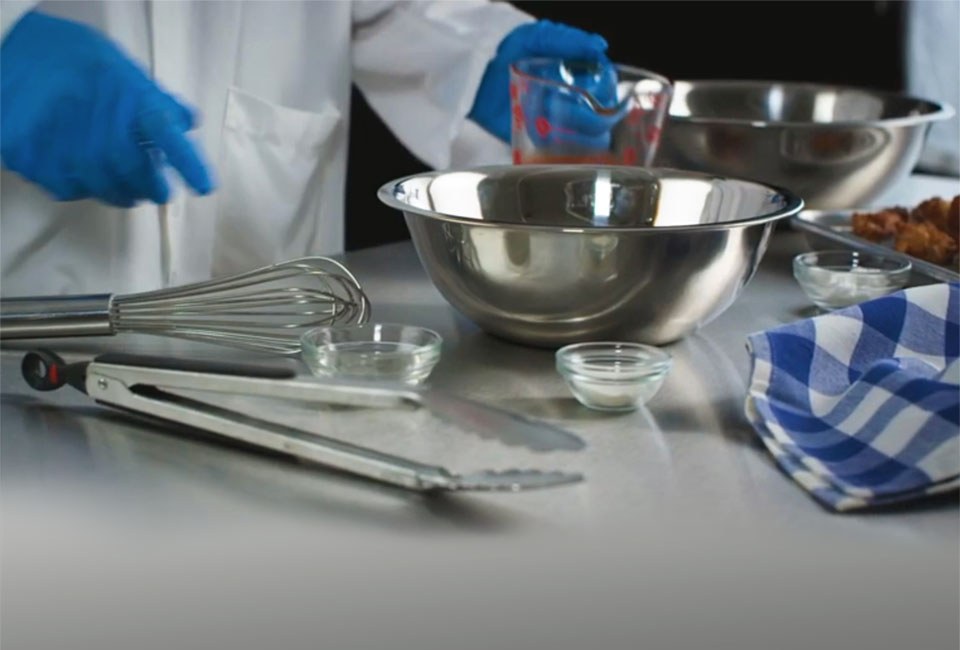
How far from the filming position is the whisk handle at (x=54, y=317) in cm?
63

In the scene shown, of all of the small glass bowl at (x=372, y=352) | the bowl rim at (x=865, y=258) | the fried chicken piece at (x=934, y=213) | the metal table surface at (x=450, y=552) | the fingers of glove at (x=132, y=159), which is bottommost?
the metal table surface at (x=450, y=552)

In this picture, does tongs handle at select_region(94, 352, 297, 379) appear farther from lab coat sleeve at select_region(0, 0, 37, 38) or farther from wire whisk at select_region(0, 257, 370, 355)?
lab coat sleeve at select_region(0, 0, 37, 38)

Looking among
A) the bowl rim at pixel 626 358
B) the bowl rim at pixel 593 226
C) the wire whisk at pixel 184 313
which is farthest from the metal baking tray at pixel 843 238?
the wire whisk at pixel 184 313

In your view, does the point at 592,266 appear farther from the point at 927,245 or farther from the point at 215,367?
the point at 927,245

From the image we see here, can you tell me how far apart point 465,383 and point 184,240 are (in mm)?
491

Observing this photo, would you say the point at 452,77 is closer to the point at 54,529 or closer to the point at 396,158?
the point at 396,158

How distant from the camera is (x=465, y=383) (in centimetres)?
60

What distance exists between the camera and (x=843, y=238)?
32.5 inches

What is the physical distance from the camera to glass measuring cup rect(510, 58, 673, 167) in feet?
2.85

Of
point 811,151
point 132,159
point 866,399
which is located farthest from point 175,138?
point 811,151

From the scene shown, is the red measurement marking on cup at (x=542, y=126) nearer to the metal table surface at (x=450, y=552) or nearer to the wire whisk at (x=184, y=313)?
the wire whisk at (x=184, y=313)

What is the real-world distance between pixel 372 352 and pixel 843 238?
391 mm

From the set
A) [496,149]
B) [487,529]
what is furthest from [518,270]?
[496,149]

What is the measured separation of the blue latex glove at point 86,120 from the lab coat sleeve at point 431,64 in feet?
1.38
